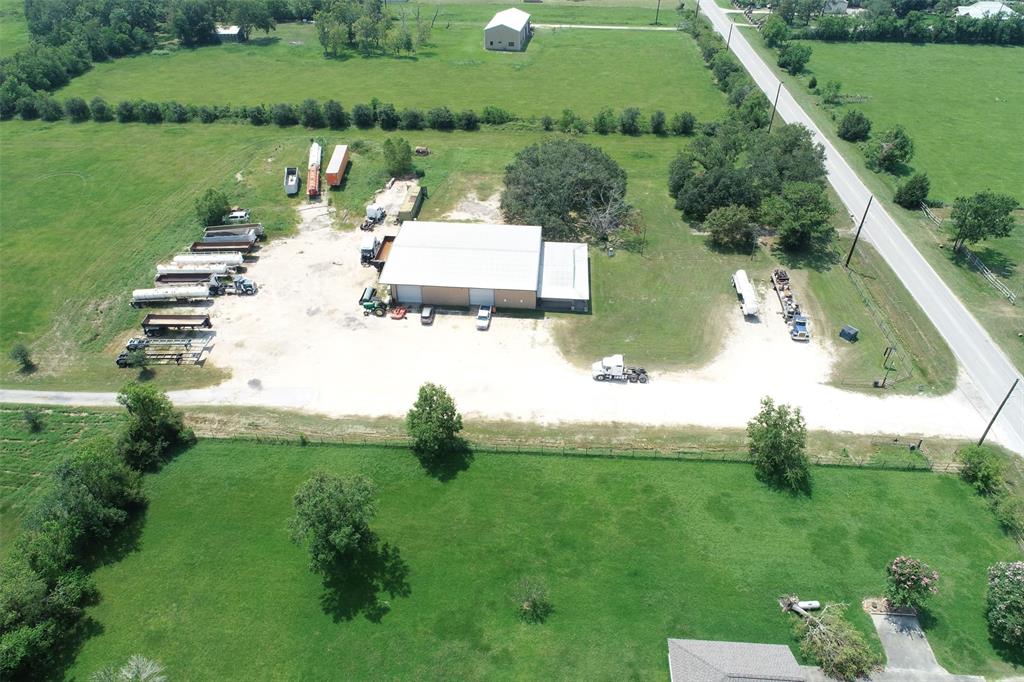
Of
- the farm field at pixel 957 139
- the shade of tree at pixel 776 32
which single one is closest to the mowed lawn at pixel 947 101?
the farm field at pixel 957 139

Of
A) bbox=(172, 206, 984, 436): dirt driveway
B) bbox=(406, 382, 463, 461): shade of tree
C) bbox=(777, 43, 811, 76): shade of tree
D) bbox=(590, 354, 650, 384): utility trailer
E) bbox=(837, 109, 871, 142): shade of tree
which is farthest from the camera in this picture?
bbox=(777, 43, 811, 76): shade of tree

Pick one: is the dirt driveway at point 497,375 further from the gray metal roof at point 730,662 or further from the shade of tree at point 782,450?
the gray metal roof at point 730,662

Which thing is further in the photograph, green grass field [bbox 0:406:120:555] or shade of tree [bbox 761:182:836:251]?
shade of tree [bbox 761:182:836:251]

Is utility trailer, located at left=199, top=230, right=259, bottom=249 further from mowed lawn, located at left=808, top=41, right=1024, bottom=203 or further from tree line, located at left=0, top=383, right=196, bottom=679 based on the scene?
mowed lawn, located at left=808, top=41, right=1024, bottom=203

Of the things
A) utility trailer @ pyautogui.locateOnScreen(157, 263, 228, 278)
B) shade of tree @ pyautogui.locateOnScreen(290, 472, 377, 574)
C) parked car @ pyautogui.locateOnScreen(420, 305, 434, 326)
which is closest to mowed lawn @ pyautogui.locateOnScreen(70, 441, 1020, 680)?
shade of tree @ pyautogui.locateOnScreen(290, 472, 377, 574)

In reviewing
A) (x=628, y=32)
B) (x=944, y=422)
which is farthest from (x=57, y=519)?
(x=628, y=32)

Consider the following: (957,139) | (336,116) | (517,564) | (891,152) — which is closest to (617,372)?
(517,564)

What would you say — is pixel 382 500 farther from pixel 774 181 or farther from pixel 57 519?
pixel 774 181
